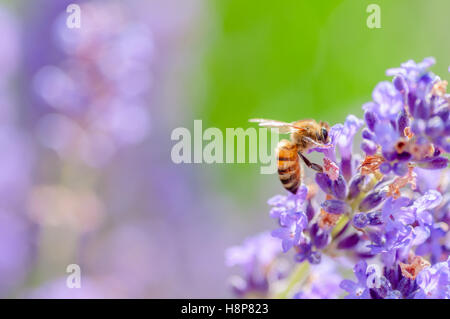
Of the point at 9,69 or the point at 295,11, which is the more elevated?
the point at 295,11

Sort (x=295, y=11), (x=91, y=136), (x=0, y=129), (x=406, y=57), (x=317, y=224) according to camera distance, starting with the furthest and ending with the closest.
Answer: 1. (x=295, y=11)
2. (x=406, y=57)
3. (x=0, y=129)
4. (x=91, y=136)
5. (x=317, y=224)

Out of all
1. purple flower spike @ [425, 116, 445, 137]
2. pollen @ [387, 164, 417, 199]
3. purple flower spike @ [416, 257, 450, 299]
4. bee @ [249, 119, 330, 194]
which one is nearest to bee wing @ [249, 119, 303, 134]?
bee @ [249, 119, 330, 194]

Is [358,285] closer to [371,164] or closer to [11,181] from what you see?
[371,164]

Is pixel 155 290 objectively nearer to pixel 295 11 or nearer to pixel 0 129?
pixel 0 129

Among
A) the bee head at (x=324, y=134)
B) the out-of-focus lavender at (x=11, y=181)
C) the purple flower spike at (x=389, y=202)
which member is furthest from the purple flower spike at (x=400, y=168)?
the out-of-focus lavender at (x=11, y=181)

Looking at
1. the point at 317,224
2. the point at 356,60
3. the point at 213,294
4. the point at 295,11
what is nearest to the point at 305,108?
the point at 356,60

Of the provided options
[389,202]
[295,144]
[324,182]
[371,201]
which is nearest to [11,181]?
[295,144]

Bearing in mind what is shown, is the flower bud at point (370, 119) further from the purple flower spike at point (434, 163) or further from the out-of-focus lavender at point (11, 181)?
the out-of-focus lavender at point (11, 181)

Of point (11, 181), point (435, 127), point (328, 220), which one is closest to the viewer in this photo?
point (435, 127)
